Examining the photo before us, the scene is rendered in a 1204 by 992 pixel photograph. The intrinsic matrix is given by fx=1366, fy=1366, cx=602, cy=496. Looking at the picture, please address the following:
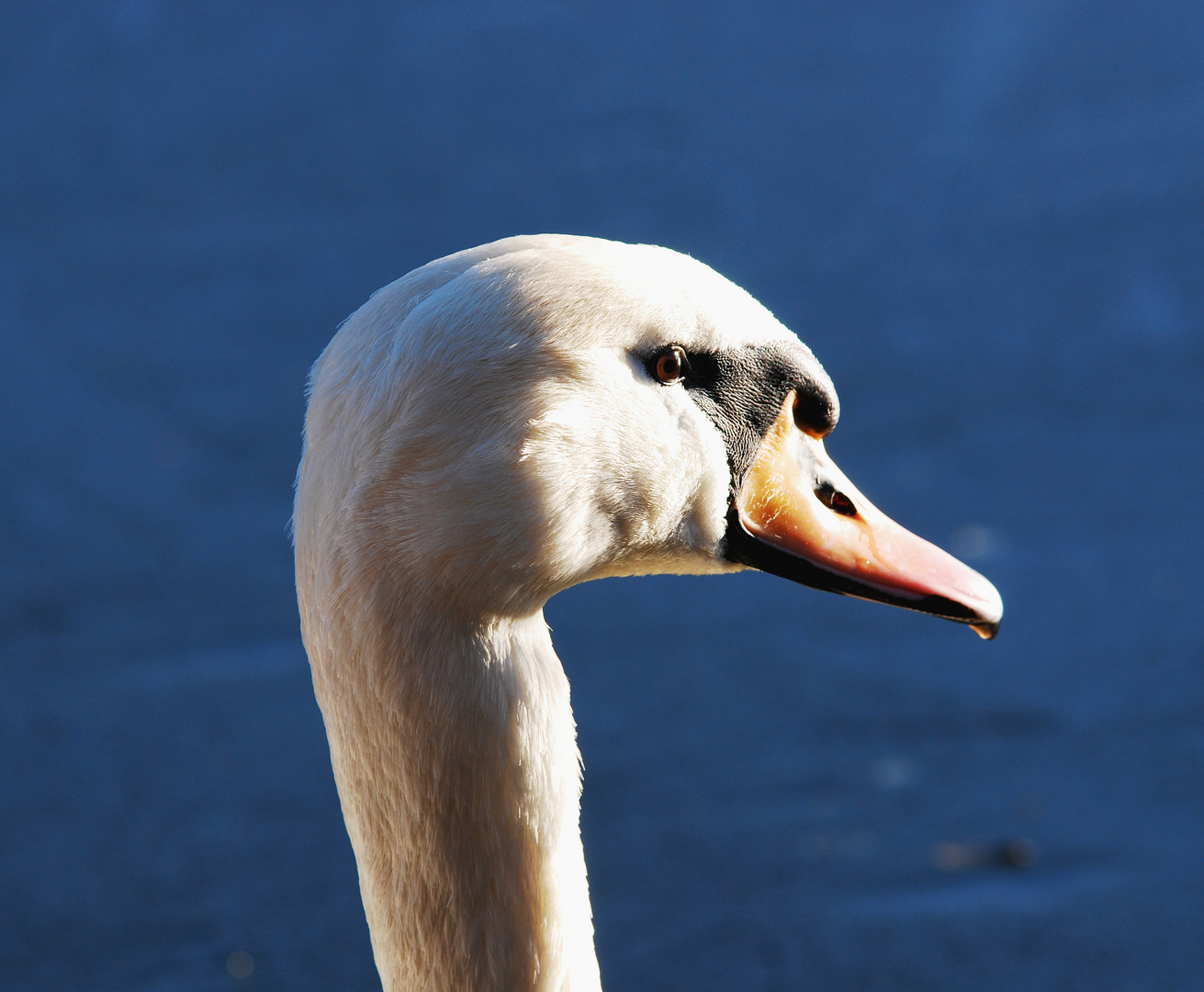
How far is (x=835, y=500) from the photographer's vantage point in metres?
1.43

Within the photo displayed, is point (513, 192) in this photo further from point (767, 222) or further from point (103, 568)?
point (103, 568)

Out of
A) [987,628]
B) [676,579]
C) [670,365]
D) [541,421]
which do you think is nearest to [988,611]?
[987,628]

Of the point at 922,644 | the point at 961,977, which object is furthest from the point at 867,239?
the point at 961,977

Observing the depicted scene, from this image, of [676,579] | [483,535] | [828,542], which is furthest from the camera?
[676,579]

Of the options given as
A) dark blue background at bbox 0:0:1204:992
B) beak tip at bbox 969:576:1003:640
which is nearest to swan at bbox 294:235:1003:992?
beak tip at bbox 969:576:1003:640

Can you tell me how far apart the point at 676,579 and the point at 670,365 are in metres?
2.02

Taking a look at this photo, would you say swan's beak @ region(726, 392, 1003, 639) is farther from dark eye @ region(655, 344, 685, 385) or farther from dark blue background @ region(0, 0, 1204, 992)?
dark blue background @ region(0, 0, 1204, 992)

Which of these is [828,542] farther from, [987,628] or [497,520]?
[497,520]

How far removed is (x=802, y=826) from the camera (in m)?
2.62

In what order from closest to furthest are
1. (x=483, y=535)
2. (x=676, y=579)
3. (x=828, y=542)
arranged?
(x=483, y=535)
(x=828, y=542)
(x=676, y=579)

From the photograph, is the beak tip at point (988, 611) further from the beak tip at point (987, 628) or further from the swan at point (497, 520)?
the swan at point (497, 520)

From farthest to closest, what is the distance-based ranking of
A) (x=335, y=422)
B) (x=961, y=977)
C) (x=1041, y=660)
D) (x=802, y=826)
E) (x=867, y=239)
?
(x=867, y=239), (x=1041, y=660), (x=802, y=826), (x=961, y=977), (x=335, y=422)

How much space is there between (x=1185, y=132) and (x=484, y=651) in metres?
3.59

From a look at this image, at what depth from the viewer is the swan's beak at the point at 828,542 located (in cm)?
136
